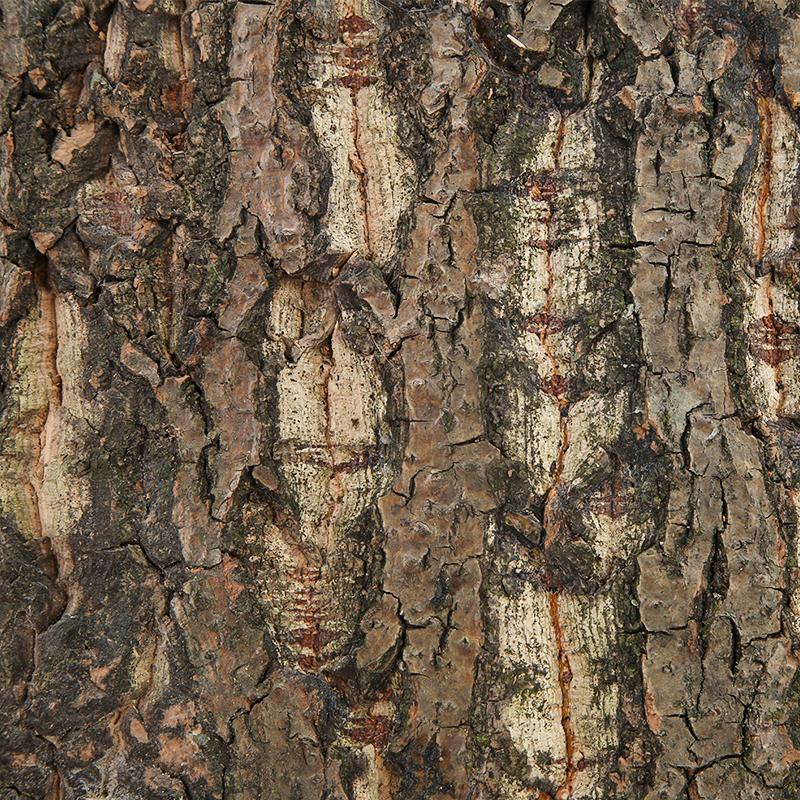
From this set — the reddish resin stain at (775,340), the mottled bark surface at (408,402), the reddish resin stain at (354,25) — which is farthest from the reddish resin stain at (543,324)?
the reddish resin stain at (354,25)

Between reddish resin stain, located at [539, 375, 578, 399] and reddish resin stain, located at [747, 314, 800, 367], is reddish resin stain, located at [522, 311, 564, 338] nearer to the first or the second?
reddish resin stain, located at [539, 375, 578, 399]

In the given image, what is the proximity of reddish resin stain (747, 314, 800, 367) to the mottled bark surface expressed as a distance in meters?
0.01

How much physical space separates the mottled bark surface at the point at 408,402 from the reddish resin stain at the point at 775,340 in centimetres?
1

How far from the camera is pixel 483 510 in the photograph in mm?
1335

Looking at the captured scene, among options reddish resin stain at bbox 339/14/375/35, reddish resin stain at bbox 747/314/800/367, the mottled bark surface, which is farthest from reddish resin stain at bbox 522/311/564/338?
reddish resin stain at bbox 339/14/375/35

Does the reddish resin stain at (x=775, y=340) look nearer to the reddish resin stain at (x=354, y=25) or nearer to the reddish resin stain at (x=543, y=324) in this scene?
the reddish resin stain at (x=543, y=324)

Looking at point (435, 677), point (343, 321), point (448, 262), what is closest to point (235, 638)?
point (435, 677)

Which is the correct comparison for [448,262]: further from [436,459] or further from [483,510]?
[483,510]

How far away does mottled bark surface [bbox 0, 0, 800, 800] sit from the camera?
1320mm

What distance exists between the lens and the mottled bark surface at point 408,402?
4.33ft

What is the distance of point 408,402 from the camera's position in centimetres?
133

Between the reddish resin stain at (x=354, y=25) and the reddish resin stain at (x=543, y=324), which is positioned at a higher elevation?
the reddish resin stain at (x=354, y=25)

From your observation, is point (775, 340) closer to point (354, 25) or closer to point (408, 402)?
point (408, 402)

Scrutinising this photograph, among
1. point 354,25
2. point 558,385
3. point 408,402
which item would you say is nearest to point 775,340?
A: point 558,385
